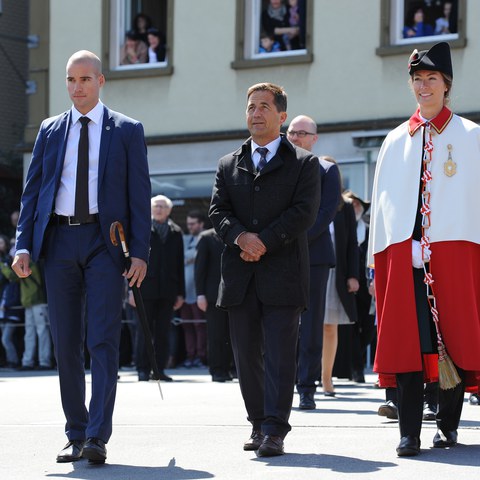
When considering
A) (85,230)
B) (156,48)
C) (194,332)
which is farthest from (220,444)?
(156,48)

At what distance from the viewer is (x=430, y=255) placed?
7.92 metres

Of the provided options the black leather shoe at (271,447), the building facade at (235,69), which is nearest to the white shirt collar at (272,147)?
the black leather shoe at (271,447)

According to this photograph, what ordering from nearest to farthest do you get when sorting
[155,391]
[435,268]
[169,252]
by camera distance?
[435,268] → [155,391] → [169,252]

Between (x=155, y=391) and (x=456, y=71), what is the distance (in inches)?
354

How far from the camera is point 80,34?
24812mm

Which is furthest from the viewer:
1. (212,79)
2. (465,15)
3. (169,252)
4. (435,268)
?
(212,79)

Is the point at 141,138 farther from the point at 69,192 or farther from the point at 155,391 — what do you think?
the point at 155,391

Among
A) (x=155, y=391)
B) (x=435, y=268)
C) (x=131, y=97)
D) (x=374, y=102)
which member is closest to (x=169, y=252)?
(x=155, y=391)

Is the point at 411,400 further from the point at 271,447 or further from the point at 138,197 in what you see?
the point at 138,197

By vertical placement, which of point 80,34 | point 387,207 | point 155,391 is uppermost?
point 80,34

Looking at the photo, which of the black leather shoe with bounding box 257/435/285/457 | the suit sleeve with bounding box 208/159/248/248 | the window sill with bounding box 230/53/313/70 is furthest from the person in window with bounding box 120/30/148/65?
the black leather shoe with bounding box 257/435/285/457

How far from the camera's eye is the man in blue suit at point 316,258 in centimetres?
1149

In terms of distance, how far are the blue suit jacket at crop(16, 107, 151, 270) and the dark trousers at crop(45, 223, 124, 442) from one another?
8 centimetres

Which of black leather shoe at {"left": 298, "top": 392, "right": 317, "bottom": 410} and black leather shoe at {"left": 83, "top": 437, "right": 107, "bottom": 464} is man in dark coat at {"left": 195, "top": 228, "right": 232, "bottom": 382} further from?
black leather shoe at {"left": 83, "top": 437, "right": 107, "bottom": 464}
